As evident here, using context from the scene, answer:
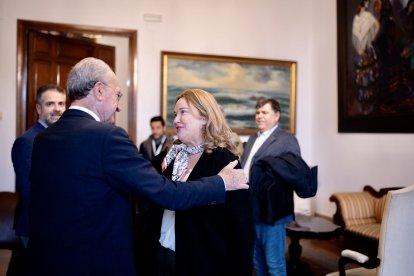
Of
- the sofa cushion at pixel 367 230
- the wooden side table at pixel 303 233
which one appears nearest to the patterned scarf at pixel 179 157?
the wooden side table at pixel 303 233

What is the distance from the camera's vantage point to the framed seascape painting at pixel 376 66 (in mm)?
4922

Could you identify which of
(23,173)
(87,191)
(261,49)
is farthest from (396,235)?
(261,49)

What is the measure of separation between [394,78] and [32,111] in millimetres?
4929

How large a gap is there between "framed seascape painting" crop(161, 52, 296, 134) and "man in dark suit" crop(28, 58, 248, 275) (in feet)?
15.4

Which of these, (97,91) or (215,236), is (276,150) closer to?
(215,236)

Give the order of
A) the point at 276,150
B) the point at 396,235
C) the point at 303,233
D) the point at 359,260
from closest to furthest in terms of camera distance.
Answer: the point at 396,235, the point at 359,260, the point at 276,150, the point at 303,233

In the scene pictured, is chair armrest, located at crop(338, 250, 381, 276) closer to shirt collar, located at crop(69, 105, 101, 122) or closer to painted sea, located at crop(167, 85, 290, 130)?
shirt collar, located at crop(69, 105, 101, 122)

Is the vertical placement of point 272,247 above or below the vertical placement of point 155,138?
below

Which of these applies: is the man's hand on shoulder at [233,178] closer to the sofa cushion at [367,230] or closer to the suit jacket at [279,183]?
the suit jacket at [279,183]

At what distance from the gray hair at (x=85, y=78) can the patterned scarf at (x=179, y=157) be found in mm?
580

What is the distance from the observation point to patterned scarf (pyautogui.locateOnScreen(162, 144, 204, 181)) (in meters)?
1.92

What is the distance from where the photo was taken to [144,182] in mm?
1459

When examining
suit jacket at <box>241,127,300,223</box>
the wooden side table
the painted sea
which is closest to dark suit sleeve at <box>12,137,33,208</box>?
suit jacket at <box>241,127,300,223</box>

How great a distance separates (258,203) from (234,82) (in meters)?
3.82
